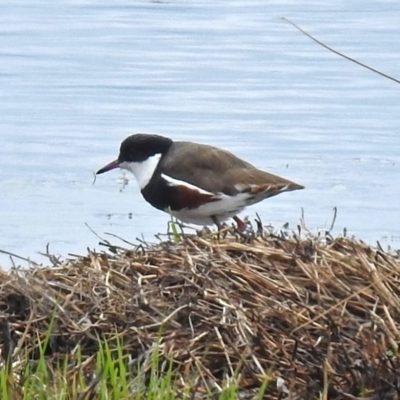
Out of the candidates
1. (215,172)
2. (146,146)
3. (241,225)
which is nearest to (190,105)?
(146,146)

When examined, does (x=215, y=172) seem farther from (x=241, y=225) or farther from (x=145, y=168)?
(x=241, y=225)

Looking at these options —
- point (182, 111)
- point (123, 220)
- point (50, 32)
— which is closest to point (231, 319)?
point (123, 220)

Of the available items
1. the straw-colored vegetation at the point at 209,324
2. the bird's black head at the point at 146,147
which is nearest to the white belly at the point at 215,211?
the bird's black head at the point at 146,147

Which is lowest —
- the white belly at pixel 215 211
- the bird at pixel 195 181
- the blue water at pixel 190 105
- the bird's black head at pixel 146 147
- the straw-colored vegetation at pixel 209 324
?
the blue water at pixel 190 105

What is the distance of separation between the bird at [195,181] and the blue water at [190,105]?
29.8 inches

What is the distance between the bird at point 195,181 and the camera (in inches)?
309

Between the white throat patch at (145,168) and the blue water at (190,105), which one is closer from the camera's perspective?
the white throat patch at (145,168)

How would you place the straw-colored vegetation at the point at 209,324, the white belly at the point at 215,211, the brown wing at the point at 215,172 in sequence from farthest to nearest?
the brown wing at the point at 215,172 < the white belly at the point at 215,211 < the straw-colored vegetation at the point at 209,324

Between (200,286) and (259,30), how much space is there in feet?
34.6

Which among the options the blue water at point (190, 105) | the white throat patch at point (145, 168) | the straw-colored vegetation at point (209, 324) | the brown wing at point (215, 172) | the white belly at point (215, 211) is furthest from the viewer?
the blue water at point (190, 105)

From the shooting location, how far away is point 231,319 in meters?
4.93

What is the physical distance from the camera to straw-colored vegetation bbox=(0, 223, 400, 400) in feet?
15.1

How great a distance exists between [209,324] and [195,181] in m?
3.07

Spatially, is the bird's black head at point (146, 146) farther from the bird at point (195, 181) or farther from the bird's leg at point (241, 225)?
the bird's leg at point (241, 225)
